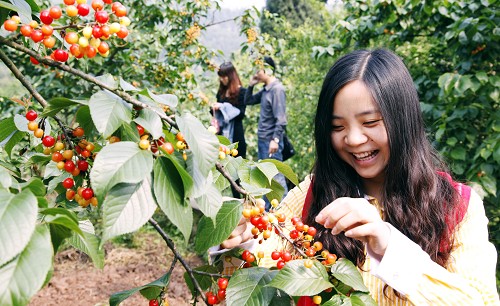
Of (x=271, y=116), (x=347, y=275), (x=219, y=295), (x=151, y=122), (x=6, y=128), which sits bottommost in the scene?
(x=271, y=116)

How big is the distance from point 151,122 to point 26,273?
269 mm

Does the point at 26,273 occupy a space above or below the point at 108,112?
below

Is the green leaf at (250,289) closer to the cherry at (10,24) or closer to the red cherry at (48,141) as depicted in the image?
the red cherry at (48,141)

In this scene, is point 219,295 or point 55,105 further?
point 219,295

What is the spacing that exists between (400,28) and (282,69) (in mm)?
3416

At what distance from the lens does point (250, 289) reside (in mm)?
796

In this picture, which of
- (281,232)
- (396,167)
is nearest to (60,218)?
(281,232)

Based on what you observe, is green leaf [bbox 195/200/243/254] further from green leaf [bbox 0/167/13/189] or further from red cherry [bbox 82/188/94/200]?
green leaf [bbox 0/167/13/189]

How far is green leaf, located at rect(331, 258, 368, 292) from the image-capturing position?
793 millimetres

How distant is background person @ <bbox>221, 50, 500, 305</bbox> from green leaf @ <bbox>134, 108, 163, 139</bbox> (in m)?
0.45

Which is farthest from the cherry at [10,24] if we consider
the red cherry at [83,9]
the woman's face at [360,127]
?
the woman's face at [360,127]

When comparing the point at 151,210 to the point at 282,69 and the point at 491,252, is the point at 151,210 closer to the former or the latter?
the point at 491,252

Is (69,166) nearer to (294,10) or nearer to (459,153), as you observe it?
(459,153)

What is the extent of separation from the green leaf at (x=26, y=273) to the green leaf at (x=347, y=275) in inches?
19.4
